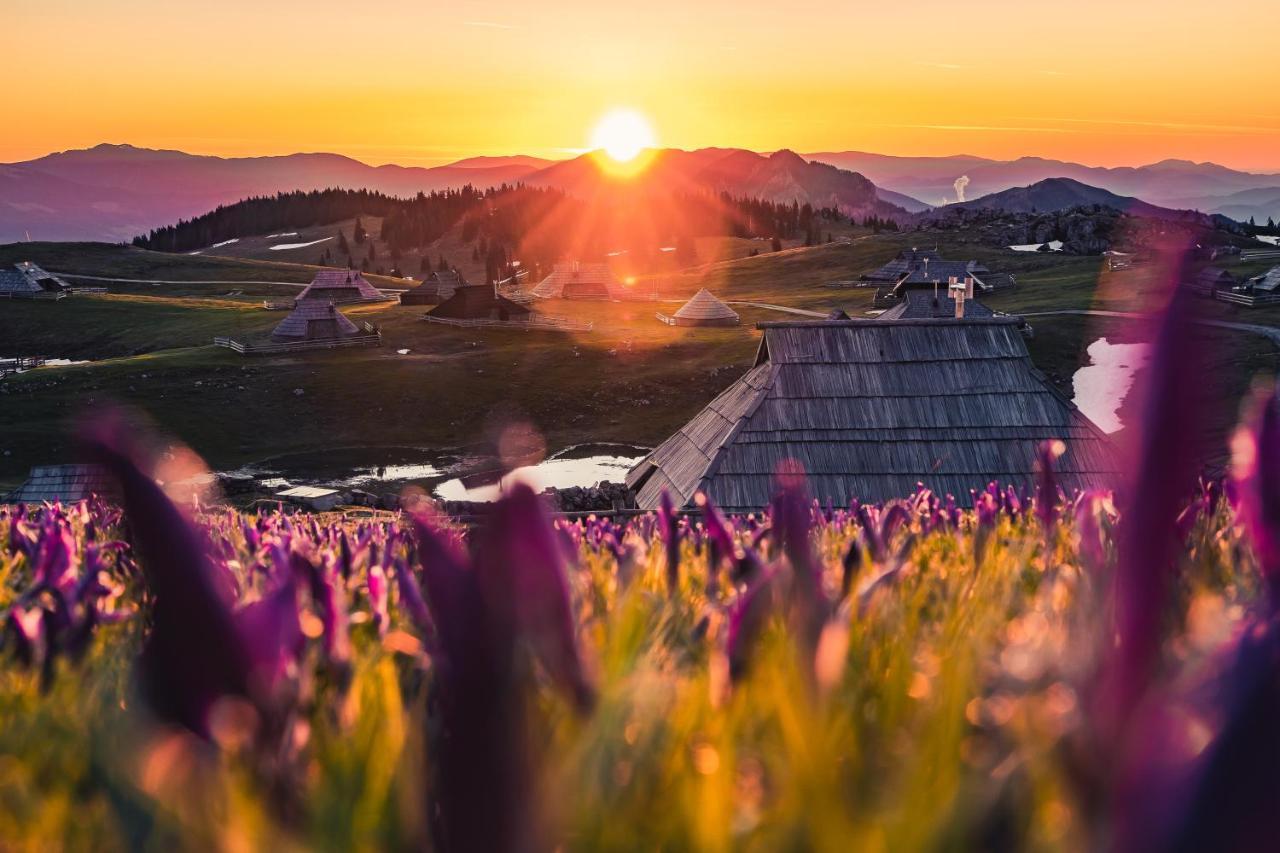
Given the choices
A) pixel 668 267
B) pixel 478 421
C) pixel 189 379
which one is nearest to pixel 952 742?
pixel 478 421

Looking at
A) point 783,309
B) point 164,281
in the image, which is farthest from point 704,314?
point 164,281

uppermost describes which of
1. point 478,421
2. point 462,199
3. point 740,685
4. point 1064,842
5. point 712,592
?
point 462,199

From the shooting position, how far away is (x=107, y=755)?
50.4 inches

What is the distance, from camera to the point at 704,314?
79.3m

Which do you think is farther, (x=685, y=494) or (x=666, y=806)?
(x=685, y=494)

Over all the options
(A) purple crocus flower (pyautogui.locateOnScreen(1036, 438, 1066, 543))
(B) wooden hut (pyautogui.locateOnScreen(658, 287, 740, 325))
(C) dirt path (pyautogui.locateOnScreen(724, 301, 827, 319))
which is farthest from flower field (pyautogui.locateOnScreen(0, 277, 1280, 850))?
(B) wooden hut (pyautogui.locateOnScreen(658, 287, 740, 325))

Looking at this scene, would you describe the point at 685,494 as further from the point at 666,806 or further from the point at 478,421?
the point at 478,421

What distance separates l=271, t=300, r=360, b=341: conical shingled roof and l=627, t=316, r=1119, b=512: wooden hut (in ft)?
173

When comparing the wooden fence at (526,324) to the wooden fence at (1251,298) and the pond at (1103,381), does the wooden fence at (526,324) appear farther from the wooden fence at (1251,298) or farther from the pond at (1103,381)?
the wooden fence at (1251,298)

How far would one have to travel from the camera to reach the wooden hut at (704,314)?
3103 inches

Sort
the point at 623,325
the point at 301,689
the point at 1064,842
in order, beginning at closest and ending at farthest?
the point at 1064,842, the point at 301,689, the point at 623,325

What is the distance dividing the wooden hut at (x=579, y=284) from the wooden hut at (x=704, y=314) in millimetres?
25087

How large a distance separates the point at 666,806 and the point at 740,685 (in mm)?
373

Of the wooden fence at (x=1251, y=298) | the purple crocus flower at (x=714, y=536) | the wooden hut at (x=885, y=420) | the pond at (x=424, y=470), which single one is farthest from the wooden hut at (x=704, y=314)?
the purple crocus flower at (x=714, y=536)
